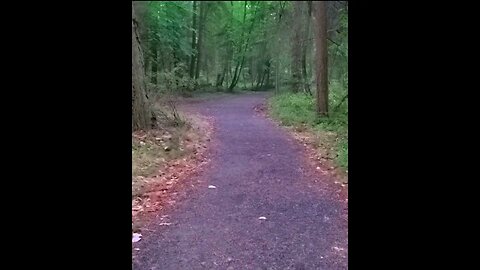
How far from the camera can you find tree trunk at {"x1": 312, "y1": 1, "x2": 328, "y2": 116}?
1010 centimetres

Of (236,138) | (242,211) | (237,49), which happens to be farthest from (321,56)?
(242,211)

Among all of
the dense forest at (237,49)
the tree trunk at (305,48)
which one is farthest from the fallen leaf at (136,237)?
the tree trunk at (305,48)

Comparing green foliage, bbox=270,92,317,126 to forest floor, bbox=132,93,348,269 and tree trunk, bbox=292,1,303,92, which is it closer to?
tree trunk, bbox=292,1,303,92

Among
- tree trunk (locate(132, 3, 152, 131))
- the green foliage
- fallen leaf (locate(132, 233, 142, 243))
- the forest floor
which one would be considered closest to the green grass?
the green foliage

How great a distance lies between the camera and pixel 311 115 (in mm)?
11367

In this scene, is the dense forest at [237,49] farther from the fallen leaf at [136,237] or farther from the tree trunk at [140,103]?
the fallen leaf at [136,237]

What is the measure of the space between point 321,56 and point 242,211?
6495 mm

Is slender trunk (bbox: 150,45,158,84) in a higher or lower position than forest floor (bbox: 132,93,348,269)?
higher

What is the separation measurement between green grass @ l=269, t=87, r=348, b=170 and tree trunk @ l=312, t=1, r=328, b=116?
22 centimetres

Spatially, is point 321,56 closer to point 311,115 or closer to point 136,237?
point 311,115
